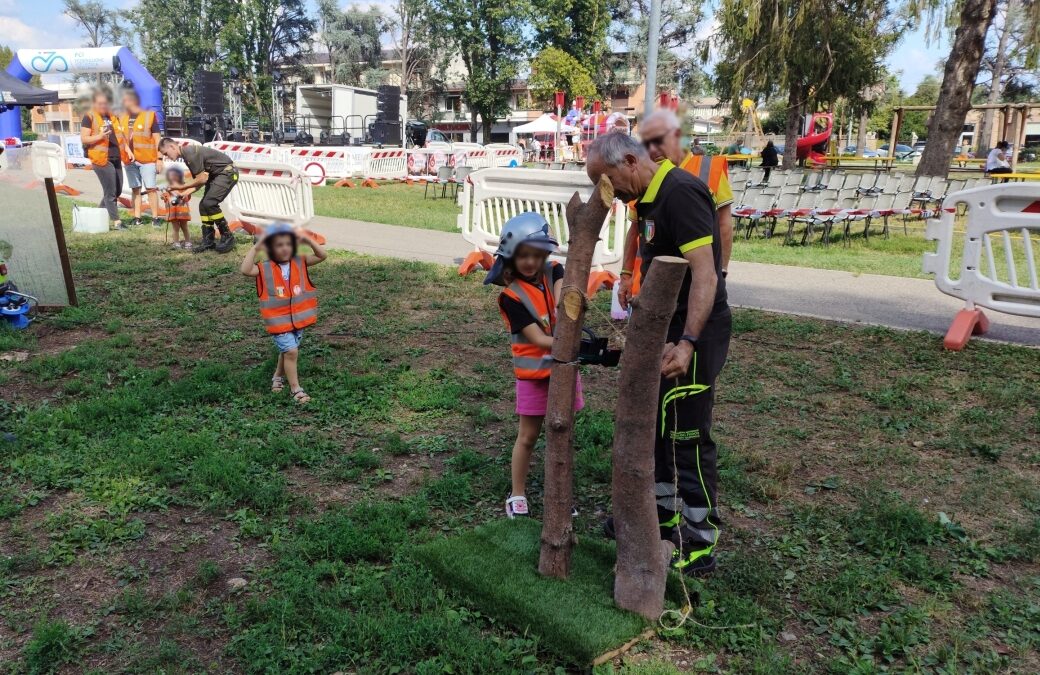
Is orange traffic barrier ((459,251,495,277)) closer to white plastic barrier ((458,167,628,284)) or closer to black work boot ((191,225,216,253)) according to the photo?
white plastic barrier ((458,167,628,284))

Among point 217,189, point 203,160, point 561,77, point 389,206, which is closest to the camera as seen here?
point 203,160

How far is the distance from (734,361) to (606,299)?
2.06 metres

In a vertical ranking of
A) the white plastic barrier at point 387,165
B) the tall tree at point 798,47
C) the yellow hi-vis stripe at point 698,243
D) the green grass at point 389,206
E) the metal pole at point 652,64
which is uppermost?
the tall tree at point 798,47

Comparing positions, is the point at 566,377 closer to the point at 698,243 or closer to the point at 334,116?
the point at 698,243

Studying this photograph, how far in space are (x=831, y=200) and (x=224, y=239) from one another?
962 cm

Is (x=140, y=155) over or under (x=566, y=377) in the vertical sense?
over

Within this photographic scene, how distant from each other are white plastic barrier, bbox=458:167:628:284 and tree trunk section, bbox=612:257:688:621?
5099mm

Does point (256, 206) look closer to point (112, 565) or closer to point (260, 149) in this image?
point (112, 565)

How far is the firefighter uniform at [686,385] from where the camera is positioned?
2840 mm

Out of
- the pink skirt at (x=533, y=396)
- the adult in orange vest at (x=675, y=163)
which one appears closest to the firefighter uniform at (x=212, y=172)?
the adult in orange vest at (x=675, y=163)

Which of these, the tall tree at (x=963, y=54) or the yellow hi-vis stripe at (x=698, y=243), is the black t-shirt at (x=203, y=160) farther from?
the tall tree at (x=963, y=54)

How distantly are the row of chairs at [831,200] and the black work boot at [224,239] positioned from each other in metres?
7.97

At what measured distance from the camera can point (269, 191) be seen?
9.68 metres

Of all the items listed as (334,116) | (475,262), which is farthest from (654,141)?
(334,116)
